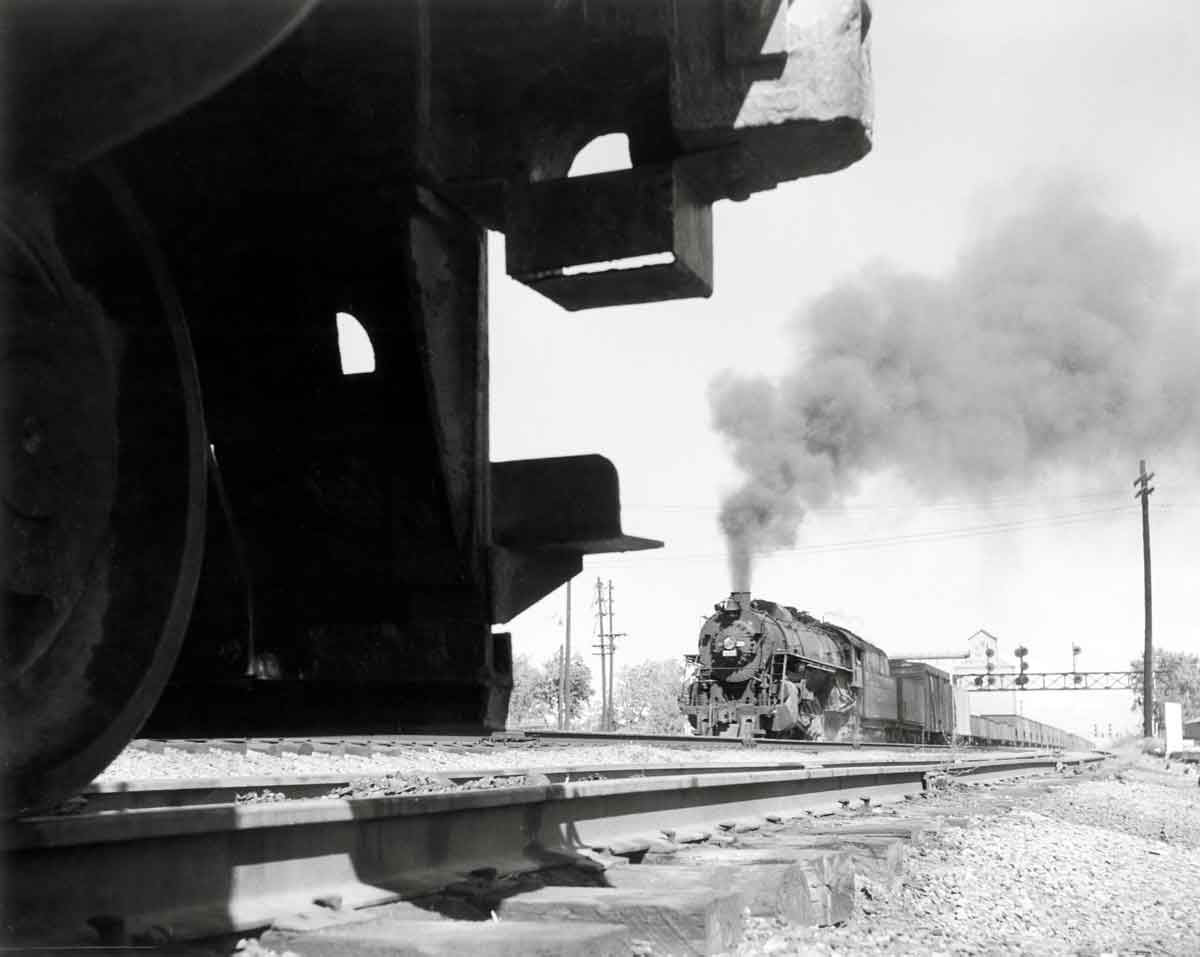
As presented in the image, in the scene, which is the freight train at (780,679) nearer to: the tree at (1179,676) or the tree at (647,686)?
the tree at (647,686)

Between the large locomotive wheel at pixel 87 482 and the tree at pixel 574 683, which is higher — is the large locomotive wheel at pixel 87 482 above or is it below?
above

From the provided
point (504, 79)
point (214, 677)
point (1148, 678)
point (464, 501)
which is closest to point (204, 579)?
point (214, 677)

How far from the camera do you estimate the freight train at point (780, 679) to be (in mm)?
26203

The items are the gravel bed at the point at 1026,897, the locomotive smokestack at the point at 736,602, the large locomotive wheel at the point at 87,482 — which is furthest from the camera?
the locomotive smokestack at the point at 736,602

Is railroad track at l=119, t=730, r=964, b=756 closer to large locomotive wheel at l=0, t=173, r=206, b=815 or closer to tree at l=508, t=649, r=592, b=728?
large locomotive wheel at l=0, t=173, r=206, b=815

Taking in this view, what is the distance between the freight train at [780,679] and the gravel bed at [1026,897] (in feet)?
51.0

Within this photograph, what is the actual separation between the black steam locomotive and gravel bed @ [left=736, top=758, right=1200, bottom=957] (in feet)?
56.4

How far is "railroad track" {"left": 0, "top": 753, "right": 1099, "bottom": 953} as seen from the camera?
2.57 metres

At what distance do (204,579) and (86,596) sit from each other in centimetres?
82

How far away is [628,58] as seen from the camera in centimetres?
301

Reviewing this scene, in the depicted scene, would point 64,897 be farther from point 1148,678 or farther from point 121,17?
point 1148,678

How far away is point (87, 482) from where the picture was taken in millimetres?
2330

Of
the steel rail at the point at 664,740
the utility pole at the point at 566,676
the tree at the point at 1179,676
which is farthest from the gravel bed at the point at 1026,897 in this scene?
the tree at the point at 1179,676

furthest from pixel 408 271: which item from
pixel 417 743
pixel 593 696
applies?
pixel 593 696
